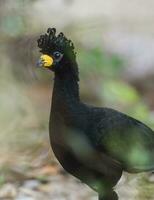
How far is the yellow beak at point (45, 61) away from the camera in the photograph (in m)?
4.69

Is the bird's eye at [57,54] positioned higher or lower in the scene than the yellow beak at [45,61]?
higher

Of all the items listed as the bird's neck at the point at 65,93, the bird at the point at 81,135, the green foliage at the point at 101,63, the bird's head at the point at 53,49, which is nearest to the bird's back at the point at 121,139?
the bird at the point at 81,135

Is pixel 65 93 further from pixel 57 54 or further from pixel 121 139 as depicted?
pixel 121 139

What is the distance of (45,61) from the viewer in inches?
185

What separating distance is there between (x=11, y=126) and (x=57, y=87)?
91.0 inches

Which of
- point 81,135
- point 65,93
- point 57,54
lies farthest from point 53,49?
point 81,135

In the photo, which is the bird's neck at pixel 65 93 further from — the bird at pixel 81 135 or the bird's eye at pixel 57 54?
the bird's eye at pixel 57 54

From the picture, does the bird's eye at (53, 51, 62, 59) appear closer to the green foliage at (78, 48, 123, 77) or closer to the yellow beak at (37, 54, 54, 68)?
the yellow beak at (37, 54, 54, 68)

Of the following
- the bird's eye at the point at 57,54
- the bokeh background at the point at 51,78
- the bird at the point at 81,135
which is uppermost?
the bokeh background at the point at 51,78

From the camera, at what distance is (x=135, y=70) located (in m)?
8.59

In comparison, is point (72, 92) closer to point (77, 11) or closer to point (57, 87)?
point (57, 87)

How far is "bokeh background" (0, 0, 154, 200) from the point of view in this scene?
468cm

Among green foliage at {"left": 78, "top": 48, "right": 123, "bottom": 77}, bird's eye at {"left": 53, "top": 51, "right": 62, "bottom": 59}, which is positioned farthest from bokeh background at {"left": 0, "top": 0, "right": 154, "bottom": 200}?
bird's eye at {"left": 53, "top": 51, "right": 62, "bottom": 59}

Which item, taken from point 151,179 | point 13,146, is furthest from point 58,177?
point 151,179
